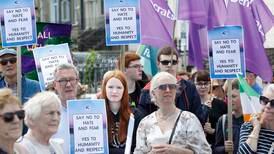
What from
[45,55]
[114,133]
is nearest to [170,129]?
[114,133]

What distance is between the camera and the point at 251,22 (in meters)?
8.41

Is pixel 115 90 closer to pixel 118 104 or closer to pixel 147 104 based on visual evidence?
pixel 118 104

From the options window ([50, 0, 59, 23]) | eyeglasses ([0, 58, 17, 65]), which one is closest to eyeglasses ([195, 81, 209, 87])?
eyeglasses ([0, 58, 17, 65])

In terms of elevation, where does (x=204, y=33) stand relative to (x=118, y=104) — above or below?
above

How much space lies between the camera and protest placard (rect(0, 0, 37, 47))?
283 inches

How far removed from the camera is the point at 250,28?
8398 millimetres

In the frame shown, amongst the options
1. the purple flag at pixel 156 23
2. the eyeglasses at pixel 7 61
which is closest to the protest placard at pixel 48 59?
the eyeglasses at pixel 7 61

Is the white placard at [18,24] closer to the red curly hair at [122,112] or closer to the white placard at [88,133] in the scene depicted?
the red curly hair at [122,112]

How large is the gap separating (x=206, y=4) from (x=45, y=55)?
2389mm

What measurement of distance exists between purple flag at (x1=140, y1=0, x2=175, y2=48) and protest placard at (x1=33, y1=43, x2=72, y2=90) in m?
1.59

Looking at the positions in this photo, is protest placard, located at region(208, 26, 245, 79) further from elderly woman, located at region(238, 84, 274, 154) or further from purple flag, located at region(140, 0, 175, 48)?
elderly woman, located at region(238, 84, 274, 154)

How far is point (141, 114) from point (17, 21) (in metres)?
1.52

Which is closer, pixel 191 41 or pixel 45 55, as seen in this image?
pixel 45 55

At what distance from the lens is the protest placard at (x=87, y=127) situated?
5645mm
